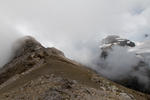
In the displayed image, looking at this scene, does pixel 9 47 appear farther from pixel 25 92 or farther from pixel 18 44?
pixel 25 92

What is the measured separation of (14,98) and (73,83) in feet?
42.3

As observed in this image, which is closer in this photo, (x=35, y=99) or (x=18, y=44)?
(x=35, y=99)

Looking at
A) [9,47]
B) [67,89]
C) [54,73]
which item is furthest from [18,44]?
[67,89]

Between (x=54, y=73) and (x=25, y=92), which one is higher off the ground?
(x=54, y=73)

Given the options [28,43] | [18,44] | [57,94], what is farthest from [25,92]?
[18,44]

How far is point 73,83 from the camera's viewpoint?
43.3 metres

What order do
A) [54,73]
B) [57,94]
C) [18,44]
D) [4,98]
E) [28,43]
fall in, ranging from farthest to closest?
[18,44]
[28,43]
[54,73]
[4,98]
[57,94]

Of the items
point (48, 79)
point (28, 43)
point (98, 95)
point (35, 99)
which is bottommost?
point (35, 99)

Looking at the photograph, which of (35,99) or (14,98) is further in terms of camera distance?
(14,98)

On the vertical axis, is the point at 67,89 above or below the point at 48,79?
below

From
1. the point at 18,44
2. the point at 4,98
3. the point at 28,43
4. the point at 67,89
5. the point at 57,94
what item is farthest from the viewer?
the point at 18,44

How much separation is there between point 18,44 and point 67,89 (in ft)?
512

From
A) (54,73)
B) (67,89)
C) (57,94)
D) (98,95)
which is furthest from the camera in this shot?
(54,73)

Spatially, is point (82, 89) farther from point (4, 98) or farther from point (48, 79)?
point (4, 98)
